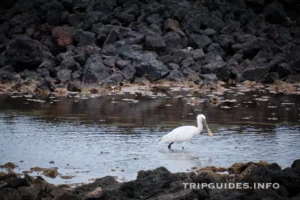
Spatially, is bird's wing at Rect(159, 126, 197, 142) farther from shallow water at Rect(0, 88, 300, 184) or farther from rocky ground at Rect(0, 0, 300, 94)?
rocky ground at Rect(0, 0, 300, 94)

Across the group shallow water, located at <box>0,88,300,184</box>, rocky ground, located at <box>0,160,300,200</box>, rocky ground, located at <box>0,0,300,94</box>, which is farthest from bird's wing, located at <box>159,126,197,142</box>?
rocky ground, located at <box>0,0,300,94</box>

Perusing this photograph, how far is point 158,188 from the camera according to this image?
10602 mm

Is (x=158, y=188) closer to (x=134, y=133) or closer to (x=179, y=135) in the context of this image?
(x=179, y=135)

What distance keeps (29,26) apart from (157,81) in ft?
35.6

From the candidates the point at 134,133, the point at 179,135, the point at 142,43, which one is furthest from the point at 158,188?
the point at 142,43

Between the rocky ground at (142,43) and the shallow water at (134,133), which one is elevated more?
the rocky ground at (142,43)

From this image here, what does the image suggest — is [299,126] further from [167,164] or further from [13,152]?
[13,152]

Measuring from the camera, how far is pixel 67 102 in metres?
25.3

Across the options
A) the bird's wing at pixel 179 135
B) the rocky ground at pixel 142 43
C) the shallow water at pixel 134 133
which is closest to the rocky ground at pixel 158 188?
the shallow water at pixel 134 133

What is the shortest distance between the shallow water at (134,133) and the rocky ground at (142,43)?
493 centimetres

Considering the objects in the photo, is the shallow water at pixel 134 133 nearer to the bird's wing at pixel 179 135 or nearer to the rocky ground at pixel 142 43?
the bird's wing at pixel 179 135

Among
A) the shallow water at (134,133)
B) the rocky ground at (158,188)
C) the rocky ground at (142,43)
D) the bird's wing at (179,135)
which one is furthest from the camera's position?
the rocky ground at (142,43)

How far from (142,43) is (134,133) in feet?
60.7

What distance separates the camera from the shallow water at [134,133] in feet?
47.7
